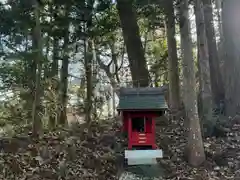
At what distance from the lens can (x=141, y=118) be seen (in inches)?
300

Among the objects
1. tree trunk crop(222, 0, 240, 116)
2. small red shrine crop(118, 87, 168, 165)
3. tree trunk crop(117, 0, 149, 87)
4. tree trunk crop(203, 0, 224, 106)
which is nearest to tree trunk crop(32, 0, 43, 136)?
small red shrine crop(118, 87, 168, 165)

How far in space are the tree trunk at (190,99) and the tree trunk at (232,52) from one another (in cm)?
333

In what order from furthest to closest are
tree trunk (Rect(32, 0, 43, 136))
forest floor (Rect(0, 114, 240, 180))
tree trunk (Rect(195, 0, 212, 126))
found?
1. tree trunk (Rect(195, 0, 212, 126))
2. tree trunk (Rect(32, 0, 43, 136))
3. forest floor (Rect(0, 114, 240, 180))

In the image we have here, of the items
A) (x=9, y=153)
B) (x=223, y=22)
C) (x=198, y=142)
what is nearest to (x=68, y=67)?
(x=9, y=153)

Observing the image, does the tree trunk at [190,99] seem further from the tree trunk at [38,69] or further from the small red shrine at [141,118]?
the tree trunk at [38,69]

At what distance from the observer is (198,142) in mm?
7867

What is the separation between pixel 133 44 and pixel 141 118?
369 centimetres

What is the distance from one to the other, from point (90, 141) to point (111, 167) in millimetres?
1197

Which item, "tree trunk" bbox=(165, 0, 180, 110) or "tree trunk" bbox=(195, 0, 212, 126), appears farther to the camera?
"tree trunk" bbox=(165, 0, 180, 110)

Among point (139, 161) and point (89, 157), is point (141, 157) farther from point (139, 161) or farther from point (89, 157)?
point (89, 157)

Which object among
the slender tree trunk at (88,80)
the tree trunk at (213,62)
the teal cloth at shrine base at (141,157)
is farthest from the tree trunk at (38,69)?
the tree trunk at (213,62)

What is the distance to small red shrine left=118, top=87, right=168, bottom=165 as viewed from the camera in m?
7.29

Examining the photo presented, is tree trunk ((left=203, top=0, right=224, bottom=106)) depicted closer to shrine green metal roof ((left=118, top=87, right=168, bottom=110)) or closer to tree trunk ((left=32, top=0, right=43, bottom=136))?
shrine green metal roof ((left=118, top=87, right=168, bottom=110))

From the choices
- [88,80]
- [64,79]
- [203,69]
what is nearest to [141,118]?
[88,80]
